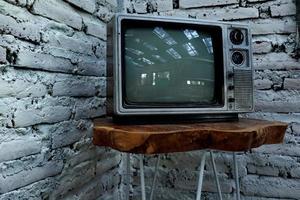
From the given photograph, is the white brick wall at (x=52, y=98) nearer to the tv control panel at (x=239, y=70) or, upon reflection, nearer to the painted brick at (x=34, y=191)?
the painted brick at (x=34, y=191)

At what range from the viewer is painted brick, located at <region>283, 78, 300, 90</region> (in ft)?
3.91

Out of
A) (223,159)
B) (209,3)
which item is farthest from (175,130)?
(209,3)

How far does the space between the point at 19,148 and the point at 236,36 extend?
0.72 metres

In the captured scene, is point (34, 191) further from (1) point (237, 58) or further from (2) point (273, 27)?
(2) point (273, 27)

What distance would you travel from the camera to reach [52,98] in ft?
3.10

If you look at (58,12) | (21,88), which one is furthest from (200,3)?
(21,88)

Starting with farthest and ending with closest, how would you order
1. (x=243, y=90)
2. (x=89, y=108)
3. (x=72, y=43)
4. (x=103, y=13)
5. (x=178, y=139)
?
(x=103, y=13) → (x=89, y=108) → (x=72, y=43) → (x=243, y=90) → (x=178, y=139)

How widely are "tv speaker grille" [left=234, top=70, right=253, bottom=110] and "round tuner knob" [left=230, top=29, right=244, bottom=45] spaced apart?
97 millimetres

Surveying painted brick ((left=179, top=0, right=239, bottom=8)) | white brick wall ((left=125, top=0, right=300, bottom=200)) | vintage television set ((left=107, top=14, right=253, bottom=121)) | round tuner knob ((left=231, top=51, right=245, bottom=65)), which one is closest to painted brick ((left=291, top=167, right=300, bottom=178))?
white brick wall ((left=125, top=0, right=300, bottom=200))

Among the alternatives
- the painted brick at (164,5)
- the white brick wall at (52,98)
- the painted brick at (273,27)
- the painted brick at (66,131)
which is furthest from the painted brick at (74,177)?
the painted brick at (273,27)

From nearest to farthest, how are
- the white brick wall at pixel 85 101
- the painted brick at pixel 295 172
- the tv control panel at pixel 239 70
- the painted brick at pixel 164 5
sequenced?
the white brick wall at pixel 85 101 → the tv control panel at pixel 239 70 → the painted brick at pixel 295 172 → the painted brick at pixel 164 5

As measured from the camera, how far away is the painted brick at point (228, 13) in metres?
1.26

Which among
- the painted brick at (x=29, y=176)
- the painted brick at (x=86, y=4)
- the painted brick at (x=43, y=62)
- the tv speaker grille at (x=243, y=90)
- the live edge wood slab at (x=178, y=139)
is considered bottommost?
the painted brick at (x=29, y=176)

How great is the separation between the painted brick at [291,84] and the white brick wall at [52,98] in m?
0.75
